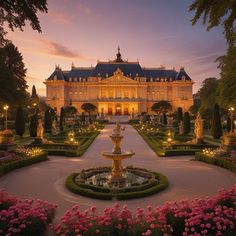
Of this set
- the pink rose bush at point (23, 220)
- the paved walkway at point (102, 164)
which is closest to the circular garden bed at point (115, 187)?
the paved walkway at point (102, 164)

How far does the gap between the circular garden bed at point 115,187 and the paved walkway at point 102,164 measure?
22 centimetres

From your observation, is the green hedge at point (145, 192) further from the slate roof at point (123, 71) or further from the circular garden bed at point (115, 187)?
the slate roof at point (123, 71)

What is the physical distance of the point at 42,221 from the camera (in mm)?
6477

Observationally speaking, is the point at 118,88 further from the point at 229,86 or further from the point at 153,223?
the point at 153,223

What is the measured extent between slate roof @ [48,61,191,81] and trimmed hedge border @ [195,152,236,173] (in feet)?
245

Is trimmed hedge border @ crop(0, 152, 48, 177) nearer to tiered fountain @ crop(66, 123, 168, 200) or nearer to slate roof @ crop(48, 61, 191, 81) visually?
tiered fountain @ crop(66, 123, 168, 200)

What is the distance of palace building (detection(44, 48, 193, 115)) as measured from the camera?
88312 mm

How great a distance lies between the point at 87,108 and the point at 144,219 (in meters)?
62.9

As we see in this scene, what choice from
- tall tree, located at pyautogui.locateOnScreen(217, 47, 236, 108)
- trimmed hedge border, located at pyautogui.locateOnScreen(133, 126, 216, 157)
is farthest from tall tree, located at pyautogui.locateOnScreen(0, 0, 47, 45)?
tall tree, located at pyautogui.locateOnScreen(217, 47, 236, 108)

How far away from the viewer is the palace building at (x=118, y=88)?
88.3 metres

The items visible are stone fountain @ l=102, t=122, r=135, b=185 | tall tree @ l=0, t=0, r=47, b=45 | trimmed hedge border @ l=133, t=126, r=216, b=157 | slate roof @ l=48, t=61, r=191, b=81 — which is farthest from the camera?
slate roof @ l=48, t=61, r=191, b=81

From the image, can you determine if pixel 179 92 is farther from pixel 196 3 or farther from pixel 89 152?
pixel 196 3

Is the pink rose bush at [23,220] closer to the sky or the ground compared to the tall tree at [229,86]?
closer to the ground

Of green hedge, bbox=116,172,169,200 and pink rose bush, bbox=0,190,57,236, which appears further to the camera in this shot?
green hedge, bbox=116,172,169,200
